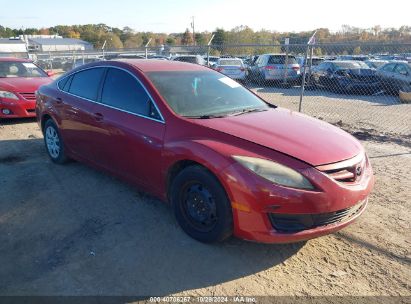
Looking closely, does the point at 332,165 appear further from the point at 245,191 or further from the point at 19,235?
the point at 19,235

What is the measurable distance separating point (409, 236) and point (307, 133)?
1.41 metres

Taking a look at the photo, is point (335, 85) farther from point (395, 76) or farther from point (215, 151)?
point (215, 151)

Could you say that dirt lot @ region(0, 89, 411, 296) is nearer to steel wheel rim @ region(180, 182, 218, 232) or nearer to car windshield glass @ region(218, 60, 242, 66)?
steel wheel rim @ region(180, 182, 218, 232)

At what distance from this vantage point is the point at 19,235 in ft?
11.6

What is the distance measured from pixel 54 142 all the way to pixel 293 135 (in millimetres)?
3737

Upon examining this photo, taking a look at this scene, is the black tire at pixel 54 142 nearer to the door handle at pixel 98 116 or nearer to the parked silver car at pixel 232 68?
the door handle at pixel 98 116

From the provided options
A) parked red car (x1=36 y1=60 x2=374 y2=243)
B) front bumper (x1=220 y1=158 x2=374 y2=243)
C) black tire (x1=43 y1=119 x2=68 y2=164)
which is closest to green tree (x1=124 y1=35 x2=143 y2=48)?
black tire (x1=43 y1=119 x2=68 y2=164)

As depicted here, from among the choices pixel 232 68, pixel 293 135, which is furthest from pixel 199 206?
pixel 232 68

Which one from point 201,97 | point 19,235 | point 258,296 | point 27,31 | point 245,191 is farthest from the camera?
point 27,31

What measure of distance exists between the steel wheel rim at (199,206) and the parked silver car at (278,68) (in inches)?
551

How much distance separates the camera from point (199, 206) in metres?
3.33

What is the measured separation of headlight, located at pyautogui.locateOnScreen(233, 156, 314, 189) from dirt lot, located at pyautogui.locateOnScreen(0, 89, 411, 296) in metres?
0.74

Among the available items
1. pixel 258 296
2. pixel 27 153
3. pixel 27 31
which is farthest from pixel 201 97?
pixel 27 31

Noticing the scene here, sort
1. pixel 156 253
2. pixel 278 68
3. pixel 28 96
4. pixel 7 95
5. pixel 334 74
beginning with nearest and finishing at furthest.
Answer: pixel 156 253
pixel 7 95
pixel 28 96
pixel 334 74
pixel 278 68
